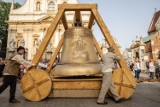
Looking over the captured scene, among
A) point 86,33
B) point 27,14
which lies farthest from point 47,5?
point 86,33

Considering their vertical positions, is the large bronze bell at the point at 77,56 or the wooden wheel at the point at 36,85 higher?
the large bronze bell at the point at 77,56

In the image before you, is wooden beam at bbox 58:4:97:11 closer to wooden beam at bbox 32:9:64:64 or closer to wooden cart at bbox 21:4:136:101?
wooden cart at bbox 21:4:136:101

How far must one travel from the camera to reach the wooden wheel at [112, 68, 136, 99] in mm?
5117

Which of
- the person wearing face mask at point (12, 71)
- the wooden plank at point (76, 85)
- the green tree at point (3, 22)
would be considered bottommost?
the wooden plank at point (76, 85)

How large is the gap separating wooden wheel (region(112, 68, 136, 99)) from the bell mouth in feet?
1.76

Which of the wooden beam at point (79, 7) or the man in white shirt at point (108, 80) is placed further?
the wooden beam at point (79, 7)

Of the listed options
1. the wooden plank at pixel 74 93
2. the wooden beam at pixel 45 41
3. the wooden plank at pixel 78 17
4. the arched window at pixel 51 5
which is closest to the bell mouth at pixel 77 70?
the wooden plank at pixel 74 93

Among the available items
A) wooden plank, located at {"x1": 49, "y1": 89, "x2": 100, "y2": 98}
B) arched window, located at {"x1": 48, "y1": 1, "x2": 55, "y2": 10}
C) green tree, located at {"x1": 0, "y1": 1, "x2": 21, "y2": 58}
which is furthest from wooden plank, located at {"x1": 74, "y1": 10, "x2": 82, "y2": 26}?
green tree, located at {"x1": 0, "y1": 1, "x2": 21, "y2": 58}

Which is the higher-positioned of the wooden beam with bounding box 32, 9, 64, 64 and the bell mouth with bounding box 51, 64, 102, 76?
the wooden beam with bounding box 32, 9, 64, 64

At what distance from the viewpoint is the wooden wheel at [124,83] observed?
5.12 metres

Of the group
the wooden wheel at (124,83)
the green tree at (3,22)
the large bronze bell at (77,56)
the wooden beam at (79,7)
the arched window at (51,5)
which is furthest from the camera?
the green tree at (3,22)

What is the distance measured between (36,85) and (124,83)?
90.0 inches

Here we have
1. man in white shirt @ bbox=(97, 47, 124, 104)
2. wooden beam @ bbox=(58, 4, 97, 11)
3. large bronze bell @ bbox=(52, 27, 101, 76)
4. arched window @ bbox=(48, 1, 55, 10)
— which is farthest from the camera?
arched window @ bbox=(48, 1, 55, 10)

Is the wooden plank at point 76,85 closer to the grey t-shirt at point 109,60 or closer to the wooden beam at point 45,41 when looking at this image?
the grey t-shirt at point 109,60
